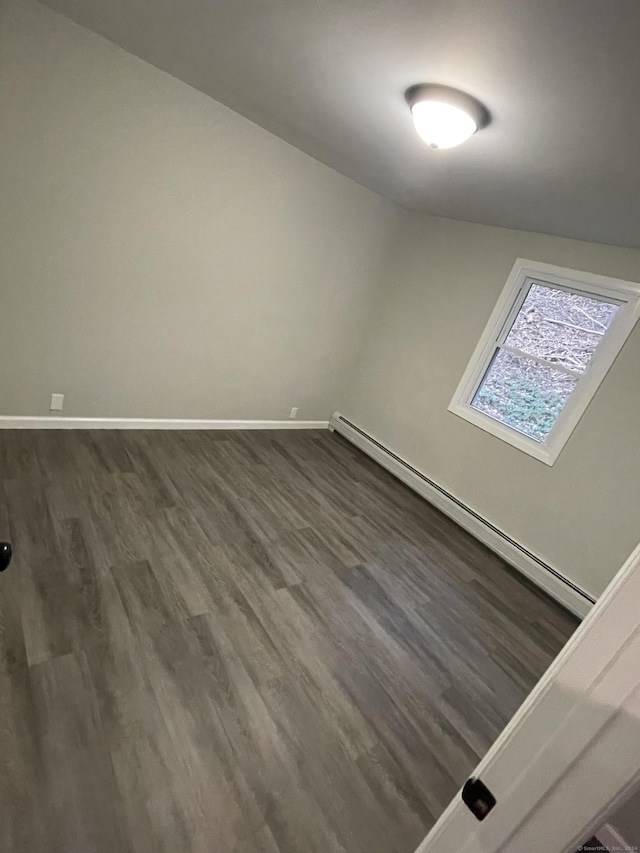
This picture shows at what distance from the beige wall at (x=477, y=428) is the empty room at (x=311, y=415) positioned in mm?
24

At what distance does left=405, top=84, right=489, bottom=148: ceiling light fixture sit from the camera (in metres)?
1.76

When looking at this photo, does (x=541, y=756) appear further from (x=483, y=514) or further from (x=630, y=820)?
(x=483, y=514)

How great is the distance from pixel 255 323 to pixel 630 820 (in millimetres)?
3590

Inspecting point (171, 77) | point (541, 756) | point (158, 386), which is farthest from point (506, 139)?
point (158, 386)

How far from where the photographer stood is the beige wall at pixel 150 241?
8.34ft

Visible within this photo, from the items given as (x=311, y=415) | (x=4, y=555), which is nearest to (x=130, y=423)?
(x=311, y=415)

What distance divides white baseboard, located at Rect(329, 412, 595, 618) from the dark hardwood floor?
15 centimetres

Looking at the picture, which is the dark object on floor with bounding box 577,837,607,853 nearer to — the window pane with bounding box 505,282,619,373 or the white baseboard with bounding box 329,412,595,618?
the white baseboard with bounding box 329,412,595,618

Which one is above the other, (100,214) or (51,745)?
(100,214)

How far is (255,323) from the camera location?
3916 mm

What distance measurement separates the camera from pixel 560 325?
11.5 ft

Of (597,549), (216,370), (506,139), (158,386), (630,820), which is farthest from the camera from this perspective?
(216,370)

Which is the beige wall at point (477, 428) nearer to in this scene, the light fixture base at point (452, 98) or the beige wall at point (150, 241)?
the beige wall at point (150, 241)

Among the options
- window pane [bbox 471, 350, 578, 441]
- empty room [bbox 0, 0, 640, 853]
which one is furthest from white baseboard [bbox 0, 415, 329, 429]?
window pane [bbox 471, 350, 578, 441]
